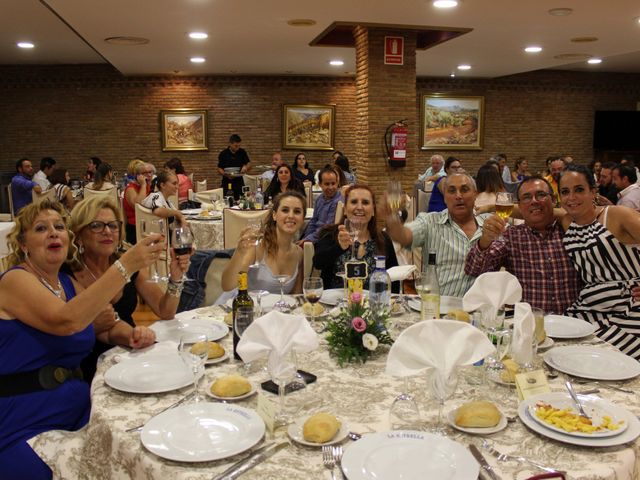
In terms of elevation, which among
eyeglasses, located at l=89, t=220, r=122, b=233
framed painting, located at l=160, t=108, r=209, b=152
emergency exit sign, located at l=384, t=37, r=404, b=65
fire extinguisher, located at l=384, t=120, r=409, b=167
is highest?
emergency exit sign, located at l=384, t=37, r=404, b=65

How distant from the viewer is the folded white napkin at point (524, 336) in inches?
75.1

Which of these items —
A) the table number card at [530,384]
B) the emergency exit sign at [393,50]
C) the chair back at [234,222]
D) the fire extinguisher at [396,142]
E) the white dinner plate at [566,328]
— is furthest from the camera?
the fire extinguisher at [396,142]

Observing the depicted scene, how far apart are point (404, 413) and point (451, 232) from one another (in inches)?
78.1

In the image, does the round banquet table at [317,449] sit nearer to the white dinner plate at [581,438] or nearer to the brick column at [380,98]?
the white dinner plate at [581,438]

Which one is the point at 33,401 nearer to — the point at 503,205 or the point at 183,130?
the point at 503,205

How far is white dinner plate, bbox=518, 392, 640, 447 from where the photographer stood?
1473 mm

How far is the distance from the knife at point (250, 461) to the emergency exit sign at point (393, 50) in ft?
25.5

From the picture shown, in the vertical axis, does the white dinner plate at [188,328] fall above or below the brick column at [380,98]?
below

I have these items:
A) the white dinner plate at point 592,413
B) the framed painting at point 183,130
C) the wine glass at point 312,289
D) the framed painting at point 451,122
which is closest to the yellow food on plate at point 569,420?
the white dinner plate at point 592,413

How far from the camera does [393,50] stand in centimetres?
858

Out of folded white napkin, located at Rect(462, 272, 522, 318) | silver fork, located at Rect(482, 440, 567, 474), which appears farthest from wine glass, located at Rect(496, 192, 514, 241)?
silver fork, located at Rect(482, 440, 567, 474)

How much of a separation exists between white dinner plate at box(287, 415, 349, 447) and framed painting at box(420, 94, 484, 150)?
550 inches

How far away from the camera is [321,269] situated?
3484 mm

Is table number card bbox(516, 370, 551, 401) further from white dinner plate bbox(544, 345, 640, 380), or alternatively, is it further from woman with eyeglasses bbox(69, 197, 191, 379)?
woman with eyeglasses bbox(69, 197, 191, 379)
